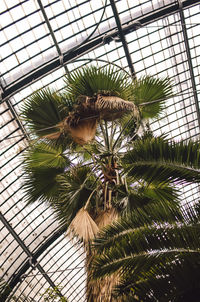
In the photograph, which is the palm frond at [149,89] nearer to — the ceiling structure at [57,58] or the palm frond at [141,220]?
the palm frond at [141,220]

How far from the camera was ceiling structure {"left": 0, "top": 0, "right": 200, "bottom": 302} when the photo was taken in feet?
53.1

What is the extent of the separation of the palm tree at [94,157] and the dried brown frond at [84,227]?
0.04 feet

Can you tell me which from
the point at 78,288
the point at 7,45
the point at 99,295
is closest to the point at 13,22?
the point at 7,45

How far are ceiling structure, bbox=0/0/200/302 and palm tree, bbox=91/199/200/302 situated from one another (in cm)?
941

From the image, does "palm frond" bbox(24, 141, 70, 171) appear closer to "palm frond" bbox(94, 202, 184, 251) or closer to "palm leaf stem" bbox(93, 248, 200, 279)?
"palm frond" bbox(94, 202, 184, 251)

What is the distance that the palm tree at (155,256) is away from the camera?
3883 mm

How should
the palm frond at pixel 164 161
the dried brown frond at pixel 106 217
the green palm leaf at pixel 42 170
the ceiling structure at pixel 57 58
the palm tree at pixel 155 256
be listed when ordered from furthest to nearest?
the ceiling structure at pixel 57 58, the green palm leaf at pixel 42 170, the dried brown frond at pixel 106 217, the palm frond at pixel 164 161, the palm tree at pixel 155 256

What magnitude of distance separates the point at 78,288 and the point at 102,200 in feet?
65.1

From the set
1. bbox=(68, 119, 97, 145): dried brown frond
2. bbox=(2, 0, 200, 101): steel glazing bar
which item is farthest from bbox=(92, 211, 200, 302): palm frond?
bbox=(2, 0, 200, 101): steel glazing bar

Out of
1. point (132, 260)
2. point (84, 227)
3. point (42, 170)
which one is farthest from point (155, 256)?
point (42, 170)

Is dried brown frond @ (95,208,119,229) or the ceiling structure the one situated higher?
the ceiling structure

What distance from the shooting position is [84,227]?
570 centimetres

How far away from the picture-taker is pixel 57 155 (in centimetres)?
725

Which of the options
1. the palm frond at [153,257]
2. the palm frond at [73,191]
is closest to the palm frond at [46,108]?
the palm frond at [73,191]
